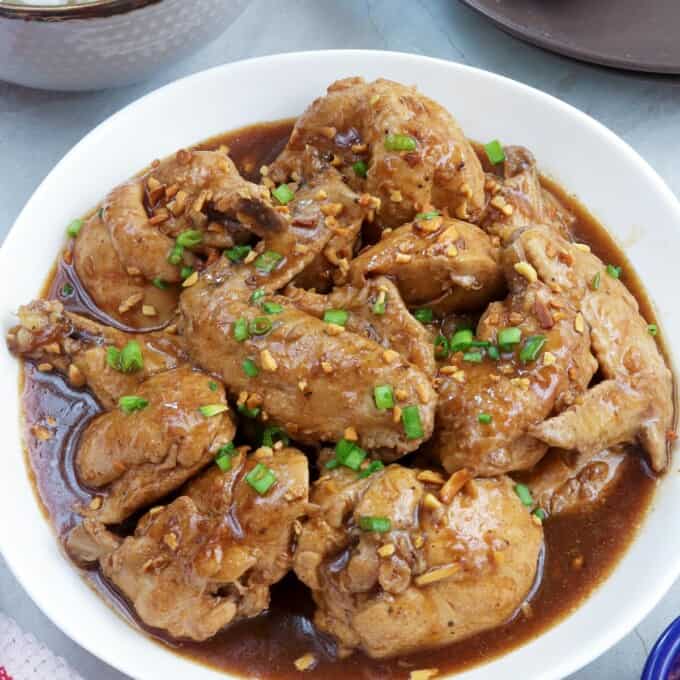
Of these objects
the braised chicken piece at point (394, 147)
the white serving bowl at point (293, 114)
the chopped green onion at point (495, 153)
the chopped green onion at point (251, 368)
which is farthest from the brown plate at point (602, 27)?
the chopped green onion at point (251, 368)

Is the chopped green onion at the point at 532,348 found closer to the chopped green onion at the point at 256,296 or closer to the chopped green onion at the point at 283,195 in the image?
the chopped green onion at the point at 256,296

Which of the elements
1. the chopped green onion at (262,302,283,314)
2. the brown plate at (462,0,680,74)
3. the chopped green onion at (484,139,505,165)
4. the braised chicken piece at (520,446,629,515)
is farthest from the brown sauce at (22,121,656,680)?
the brown plate at (462,0,680,74)

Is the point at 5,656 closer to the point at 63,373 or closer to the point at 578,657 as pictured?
the point at 63,373

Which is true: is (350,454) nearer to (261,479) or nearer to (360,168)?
(261,479)

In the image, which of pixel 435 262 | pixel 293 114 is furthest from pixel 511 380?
pixel 293 114

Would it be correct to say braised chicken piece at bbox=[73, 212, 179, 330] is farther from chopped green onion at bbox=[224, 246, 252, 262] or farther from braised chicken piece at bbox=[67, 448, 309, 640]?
braised chicken piece at bbox=[67, 448, 309, 640]

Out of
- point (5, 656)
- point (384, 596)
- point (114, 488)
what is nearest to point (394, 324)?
point (384, 596)

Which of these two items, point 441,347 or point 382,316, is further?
point 441,347
